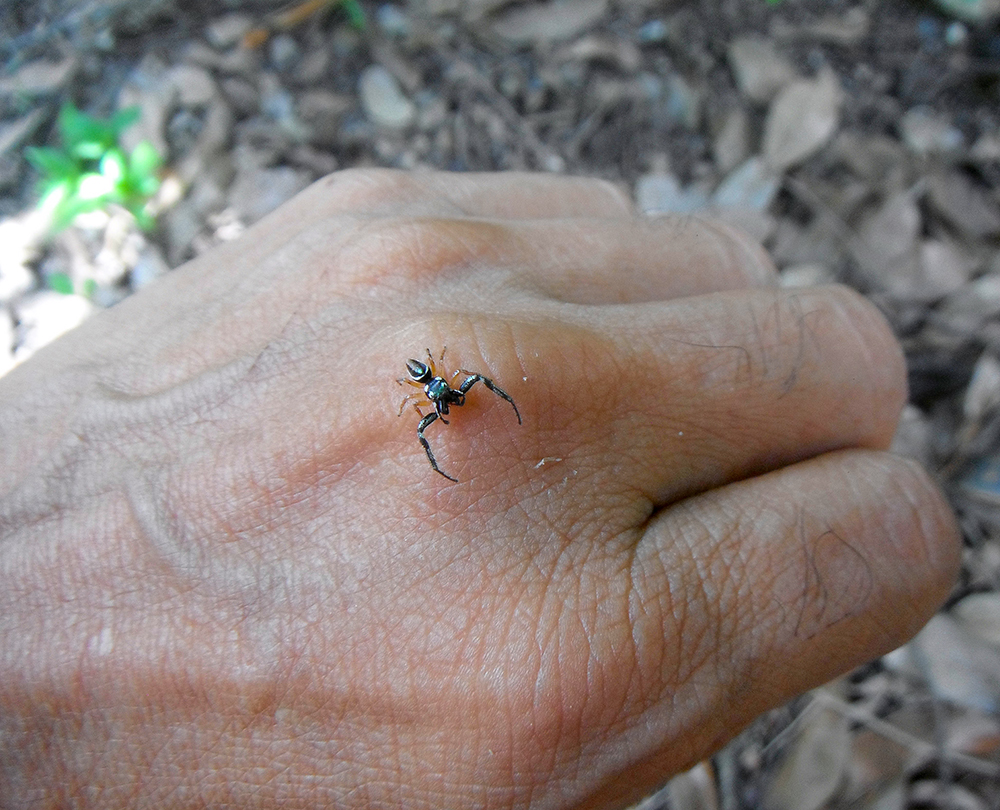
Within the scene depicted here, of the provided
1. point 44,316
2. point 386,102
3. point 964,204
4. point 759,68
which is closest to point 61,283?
point 44,316

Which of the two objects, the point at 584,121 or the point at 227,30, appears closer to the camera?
the point at 584,121

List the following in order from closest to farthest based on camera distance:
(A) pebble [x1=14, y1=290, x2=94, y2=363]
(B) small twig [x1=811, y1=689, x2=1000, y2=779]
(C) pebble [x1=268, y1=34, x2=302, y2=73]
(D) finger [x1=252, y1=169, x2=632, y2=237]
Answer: (B) small twig [x1=811, y1=689, x2=1000, y2=779] < (D) finger [x1=252, y1=169, x2=632, y2=237] < (A) pebble [x1=14, y1=290, x2=94, y2=363] < (C) pebble [x1=268, y1=34, x2=302, y2=73]

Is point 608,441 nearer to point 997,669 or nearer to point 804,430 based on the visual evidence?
point 804,430

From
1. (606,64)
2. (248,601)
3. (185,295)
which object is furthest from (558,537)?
(606,64)

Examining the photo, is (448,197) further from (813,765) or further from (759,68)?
(813,765)

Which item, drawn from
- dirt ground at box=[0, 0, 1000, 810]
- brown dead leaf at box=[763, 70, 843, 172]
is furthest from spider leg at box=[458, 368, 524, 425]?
brown dead leaf at box=[763, 70, 843, 172]

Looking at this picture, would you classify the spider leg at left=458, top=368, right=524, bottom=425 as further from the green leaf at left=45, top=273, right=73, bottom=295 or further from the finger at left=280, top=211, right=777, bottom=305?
the green leaf at left=45, top=273, right=73, bottom=295

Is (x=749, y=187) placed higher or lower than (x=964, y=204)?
higher
